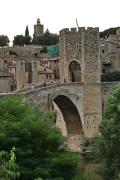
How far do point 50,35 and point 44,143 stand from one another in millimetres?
53749

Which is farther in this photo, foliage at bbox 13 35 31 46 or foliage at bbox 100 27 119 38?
foliage at bbox 13 35 31 46

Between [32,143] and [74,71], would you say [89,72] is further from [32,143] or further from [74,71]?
[32,143]

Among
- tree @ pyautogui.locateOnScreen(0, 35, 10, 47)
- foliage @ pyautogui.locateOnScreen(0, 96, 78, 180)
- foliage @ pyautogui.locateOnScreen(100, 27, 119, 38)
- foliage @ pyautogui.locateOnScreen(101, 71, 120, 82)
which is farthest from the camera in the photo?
tree @ pyautogui.locateOnScreen(0, 35, 10, 47)

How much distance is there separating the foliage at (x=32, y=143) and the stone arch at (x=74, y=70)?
14.3m

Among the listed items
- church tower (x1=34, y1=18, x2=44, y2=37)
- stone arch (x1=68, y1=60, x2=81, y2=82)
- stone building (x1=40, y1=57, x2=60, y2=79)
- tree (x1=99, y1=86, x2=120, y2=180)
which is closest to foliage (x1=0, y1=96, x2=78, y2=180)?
tree (x1=99, y1=86, x2=120, y2=180)

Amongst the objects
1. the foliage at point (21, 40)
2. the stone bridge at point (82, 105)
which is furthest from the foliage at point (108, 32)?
the stone bridge at point (82, 105)

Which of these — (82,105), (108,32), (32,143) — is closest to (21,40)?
(108,32)

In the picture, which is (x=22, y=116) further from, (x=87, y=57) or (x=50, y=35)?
(x=50, y=35)

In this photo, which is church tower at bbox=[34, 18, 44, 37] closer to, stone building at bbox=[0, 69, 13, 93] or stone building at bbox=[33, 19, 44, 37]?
stone building at bbox=[33, 19, 44, 37]

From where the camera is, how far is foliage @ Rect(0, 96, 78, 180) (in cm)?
1369

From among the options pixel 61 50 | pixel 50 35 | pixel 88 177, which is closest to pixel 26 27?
pixel 50 35

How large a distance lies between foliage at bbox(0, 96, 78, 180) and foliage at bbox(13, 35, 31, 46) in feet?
176

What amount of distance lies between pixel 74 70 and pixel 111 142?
12360 millimetres

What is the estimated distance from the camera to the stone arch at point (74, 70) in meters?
29.8
